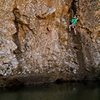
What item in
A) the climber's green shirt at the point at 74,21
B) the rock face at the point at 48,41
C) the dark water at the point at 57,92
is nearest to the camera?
the dark water at the point at 57,92

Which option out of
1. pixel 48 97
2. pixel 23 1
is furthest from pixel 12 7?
pixel 48 97

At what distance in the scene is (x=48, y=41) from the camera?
30.2 metres

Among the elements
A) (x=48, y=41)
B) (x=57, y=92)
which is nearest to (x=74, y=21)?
(x=48, y=41)

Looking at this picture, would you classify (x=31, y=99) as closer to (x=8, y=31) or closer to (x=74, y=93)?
(x=74, y=93)

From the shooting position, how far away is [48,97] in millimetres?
24000

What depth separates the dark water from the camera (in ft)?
78.2

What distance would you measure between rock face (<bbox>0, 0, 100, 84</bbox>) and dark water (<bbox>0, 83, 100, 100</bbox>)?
1.63 meters

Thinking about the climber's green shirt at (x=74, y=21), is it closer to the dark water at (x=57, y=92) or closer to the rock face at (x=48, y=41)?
the rock face at (x=48, y=41)

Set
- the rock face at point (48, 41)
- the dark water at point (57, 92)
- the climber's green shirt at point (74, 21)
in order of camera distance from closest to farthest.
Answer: the dark water at point (57, 92) < the rock face at point (48, 41) < the climber's green shirt at point (74, 21)

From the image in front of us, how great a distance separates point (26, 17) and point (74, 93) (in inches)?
299

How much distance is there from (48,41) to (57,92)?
18.9 feet

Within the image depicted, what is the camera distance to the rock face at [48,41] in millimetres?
28109

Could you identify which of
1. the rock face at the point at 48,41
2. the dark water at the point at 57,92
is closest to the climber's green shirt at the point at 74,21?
the rock face at the point at 48,41

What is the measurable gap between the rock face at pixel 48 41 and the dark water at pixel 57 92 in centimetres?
163
